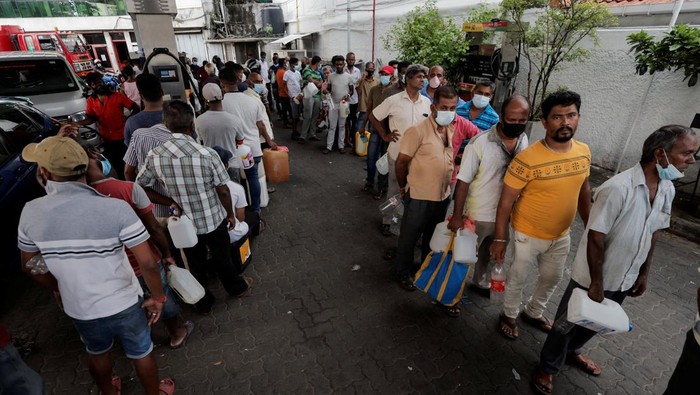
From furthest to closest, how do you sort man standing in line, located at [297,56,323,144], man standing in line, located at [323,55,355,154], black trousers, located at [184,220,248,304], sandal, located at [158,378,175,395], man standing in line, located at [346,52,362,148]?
man standing in line, located at [297,56,323,144], man standing in line, located at [346,52,362,148], man standing in line, located at [323,55,355,154], black trousers, located at [184,220,248,304], sandal, located at [158,378,175,395]

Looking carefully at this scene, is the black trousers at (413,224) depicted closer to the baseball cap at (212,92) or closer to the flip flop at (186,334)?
the flip flop at (186,334)

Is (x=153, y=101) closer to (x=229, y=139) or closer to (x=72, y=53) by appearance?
(x=229, y=139)

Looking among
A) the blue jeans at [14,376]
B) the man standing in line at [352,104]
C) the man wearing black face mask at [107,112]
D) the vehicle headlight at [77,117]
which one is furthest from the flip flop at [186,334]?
the man standing in line at [352,104]

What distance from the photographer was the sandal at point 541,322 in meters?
3.10

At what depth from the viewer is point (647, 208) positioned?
206 centimetres

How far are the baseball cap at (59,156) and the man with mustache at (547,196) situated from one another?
2.68 metres

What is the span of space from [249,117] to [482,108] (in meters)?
2.96

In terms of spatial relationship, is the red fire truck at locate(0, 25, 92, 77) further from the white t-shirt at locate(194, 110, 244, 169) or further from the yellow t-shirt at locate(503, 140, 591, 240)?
the yellow t-shirt at locate(503, 140, 591, 240)

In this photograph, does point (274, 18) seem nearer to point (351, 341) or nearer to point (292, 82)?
point (292, 82)

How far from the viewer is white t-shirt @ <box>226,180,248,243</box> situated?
3490 millimetres

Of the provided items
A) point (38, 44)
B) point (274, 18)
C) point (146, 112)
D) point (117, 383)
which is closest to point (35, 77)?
point (146, 112)

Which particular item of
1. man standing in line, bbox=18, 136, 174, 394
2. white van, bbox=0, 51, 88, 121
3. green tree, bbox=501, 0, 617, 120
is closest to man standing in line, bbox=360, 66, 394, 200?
green tree, bbox=501, 0, 617, 120

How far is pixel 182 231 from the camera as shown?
9.25 ft

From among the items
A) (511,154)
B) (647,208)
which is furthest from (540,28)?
(647,208)
